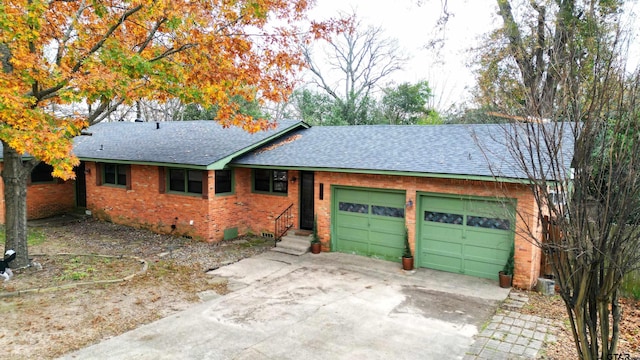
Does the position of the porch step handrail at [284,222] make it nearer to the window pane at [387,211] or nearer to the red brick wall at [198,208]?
the red brick wall at [198,208]

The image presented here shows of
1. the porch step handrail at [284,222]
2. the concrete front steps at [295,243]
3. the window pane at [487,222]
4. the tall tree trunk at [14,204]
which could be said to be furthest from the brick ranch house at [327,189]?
the tall tree trunk at [14,204]

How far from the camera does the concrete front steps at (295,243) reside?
1279 centimetres

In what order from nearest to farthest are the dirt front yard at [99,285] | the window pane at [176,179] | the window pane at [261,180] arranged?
the dirt front yard at [99,285], the window pane at [176,179], the window pane at [261,180]

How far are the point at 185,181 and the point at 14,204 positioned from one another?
5177mm

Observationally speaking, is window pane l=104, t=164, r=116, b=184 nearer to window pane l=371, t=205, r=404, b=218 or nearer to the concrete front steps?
the concrete front steps

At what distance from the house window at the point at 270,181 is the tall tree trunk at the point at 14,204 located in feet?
22.7

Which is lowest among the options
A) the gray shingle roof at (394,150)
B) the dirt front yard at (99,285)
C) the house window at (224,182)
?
the dirt front yard at (99,285)

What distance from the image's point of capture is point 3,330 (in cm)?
712

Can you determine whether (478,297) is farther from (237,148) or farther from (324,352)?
(237,148)

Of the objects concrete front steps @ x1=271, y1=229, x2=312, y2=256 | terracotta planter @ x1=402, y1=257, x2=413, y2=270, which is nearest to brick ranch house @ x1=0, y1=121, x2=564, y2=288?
terracotta planter @ x1=402, y1=257, x2=413, y2=270

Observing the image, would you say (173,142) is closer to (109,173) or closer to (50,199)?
(109,173)

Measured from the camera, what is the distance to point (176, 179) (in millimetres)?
14883

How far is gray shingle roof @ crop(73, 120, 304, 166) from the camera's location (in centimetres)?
1435

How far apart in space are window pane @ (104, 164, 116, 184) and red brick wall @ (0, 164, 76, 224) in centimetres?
298
